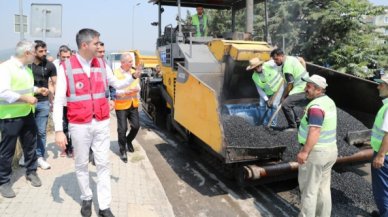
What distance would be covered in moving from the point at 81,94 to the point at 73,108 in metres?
0.15

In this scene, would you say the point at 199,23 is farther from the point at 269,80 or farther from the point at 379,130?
the point at 379,130

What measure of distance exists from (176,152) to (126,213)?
2.88 meters

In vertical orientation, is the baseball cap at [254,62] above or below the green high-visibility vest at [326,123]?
above

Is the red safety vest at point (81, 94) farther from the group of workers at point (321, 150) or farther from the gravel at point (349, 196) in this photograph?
the gravel at point (349, 196)

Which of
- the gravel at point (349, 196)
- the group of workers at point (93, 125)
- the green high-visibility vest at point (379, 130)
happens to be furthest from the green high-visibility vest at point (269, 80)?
the green high-visibility vest at point (379, 130)

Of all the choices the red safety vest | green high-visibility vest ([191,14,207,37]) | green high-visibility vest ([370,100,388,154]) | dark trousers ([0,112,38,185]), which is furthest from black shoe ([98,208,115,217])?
green high-visibility vest ([191,14,207,37])

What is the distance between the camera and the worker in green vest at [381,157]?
368 cm

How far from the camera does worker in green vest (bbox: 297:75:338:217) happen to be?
346cm

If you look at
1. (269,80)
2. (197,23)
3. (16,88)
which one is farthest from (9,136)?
(197,23)

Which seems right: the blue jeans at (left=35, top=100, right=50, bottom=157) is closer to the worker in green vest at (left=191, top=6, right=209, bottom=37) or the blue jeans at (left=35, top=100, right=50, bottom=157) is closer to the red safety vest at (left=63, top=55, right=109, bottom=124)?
the red safety vest at (left=63, top=55, right=109, bottom=124)

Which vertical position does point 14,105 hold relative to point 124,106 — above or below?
above

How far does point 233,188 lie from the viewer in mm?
5027

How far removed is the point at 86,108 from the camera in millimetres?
3396

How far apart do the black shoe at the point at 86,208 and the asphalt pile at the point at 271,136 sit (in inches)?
76.1
